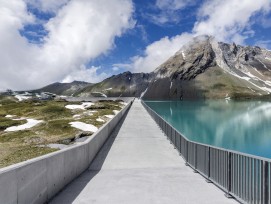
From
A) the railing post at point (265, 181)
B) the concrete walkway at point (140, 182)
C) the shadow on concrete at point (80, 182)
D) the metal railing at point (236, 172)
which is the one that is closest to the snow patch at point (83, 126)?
the concrete walkway at point (140, 182)

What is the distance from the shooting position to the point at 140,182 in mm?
12336

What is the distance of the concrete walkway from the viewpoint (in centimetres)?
998

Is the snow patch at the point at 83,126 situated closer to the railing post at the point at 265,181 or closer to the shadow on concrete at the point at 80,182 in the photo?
the shadow on concrete at the point at 80,182

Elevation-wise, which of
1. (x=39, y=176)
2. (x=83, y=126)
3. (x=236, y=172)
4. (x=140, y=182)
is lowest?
(x=83, y=126)

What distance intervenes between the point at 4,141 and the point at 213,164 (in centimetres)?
3077

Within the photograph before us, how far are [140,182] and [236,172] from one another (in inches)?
151

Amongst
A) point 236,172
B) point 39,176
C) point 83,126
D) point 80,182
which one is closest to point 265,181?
point 236,172

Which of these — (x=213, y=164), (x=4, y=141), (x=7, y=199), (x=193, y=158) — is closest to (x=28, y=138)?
(x=4, y=141)

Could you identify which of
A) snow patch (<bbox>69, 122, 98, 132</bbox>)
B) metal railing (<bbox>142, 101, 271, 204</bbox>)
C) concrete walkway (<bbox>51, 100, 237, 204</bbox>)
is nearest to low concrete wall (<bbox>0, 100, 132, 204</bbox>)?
concrete walkway (<bbox>51, 100, 237, 204</bbox>)

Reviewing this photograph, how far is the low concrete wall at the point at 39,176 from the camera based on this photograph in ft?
23.6

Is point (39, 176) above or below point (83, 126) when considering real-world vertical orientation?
above

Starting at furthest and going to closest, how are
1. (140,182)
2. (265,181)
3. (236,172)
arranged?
(140,182) → (236,172) → (265,181)

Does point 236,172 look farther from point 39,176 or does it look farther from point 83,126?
point 83,126

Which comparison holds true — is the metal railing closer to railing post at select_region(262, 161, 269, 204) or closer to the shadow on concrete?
railing post at select_region(262, 161, 269, 204)
